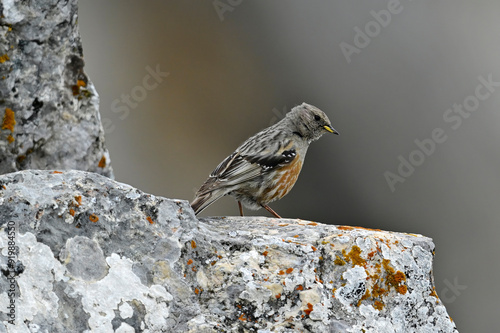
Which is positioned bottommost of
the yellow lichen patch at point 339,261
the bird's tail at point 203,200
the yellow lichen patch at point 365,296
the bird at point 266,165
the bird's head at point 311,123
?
the yellow lichen patch at point 365,296

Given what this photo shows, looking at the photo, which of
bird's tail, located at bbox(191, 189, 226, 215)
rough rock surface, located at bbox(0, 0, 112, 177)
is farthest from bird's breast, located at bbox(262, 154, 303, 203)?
rough rock surface, located at bbox(0, 0, 112, 177)

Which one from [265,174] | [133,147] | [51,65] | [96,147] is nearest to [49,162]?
[96,147]

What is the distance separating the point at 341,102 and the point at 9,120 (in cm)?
658

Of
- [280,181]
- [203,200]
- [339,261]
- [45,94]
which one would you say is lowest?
[339,261]

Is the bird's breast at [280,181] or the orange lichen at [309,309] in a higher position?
the bird's breast at [280,181]

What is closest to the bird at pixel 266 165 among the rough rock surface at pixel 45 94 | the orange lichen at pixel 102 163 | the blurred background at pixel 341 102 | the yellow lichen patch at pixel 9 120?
the orange lichen at pixel 102 163

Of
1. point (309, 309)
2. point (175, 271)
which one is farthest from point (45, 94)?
point (309, 309)

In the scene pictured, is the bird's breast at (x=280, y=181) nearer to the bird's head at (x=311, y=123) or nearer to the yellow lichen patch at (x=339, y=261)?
A: the bird's head at (x=311, y=123)

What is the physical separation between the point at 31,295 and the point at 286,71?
28.6 feet

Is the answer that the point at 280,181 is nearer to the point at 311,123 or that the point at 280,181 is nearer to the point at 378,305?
the point at 311,123

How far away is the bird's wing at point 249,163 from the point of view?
669 cm

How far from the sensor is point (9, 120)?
5.63 m

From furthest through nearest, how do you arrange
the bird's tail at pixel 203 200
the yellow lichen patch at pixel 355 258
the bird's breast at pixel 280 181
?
the bird's breast at pixel 280 181, the bird's tail at pixel 203 200, the yellow lichen patch at pixel 355 258

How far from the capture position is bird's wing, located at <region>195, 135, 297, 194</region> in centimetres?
669
